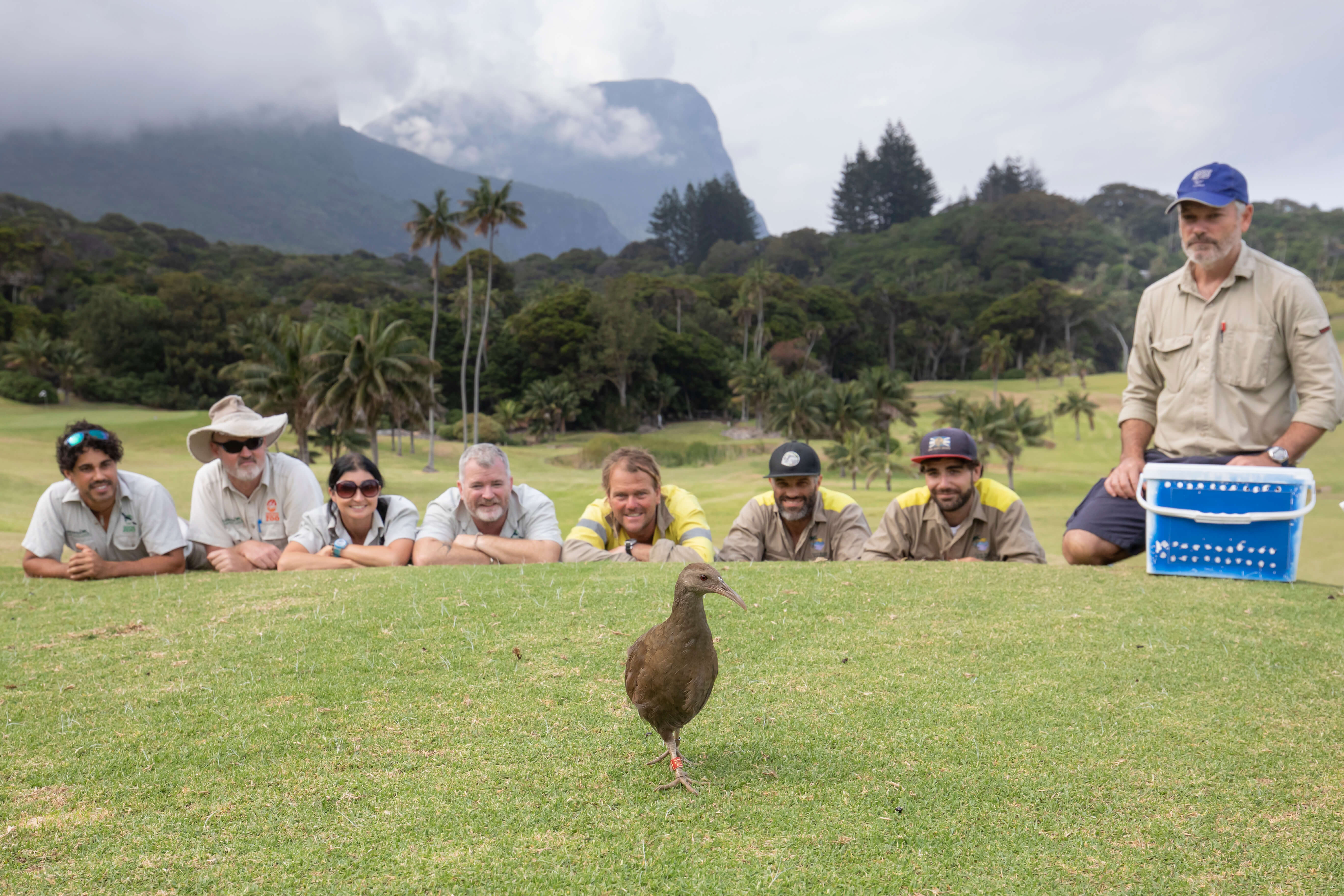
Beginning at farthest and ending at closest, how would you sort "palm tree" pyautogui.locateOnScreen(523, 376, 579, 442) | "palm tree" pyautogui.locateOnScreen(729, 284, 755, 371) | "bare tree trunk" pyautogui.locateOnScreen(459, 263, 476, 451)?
"palm tree" pyautogui.locateOnScreen(729, 284, 755, 371) < "palm tree" pyautogui.locateOnScreen(523, 376, 579, 442) < "bare tree trunk" pyautogui.locateOnScreen(459, 263, 476, 451)

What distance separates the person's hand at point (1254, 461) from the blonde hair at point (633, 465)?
153 inches

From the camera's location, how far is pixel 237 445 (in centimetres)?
701

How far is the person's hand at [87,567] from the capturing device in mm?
6520

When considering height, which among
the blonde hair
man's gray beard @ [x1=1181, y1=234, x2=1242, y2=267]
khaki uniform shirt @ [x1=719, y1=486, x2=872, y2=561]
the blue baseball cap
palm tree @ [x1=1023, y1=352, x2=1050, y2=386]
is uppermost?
palm tree @ [x1=1023, y1=352, x2=1050, y2=386]

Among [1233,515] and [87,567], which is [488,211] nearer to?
[87,567]

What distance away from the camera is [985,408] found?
4728cm

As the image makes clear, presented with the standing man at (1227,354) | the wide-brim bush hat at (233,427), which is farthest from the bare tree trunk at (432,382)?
the standing man at (1227,354)

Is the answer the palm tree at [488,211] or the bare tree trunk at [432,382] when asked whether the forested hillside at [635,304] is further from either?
the palm tree at [488,211]

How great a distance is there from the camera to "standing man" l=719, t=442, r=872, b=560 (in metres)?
7.19

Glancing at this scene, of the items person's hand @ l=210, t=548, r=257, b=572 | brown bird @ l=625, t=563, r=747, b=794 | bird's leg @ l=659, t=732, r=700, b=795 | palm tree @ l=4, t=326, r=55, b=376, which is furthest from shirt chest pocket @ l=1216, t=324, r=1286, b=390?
palm tree @ l=4, t=326, r=55, b=376

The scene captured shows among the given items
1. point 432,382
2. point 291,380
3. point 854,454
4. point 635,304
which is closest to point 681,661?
point 291,380

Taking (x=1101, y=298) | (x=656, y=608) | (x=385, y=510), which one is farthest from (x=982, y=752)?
(x=1101, y=298)

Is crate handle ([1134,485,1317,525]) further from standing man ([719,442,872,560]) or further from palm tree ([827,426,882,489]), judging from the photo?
palm tree ([827,426,882,489])

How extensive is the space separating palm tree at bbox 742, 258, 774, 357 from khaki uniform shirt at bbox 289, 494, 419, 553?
68546 mm
